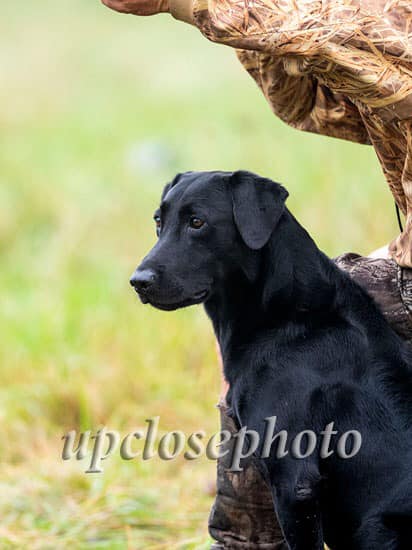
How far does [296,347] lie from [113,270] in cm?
444

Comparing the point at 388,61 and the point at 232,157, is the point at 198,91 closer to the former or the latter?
the point at 232,157

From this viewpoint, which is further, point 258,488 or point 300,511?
point 258,488

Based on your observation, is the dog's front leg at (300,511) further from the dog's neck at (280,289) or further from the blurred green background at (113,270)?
the blurred green background at (113,270)

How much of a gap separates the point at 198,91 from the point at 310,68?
32.1 ft

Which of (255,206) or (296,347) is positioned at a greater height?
(255,206)

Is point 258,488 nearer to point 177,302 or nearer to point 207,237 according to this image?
point 177,302

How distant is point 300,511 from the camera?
266cm

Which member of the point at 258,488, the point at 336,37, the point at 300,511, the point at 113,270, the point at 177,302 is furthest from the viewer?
the point at 113,270

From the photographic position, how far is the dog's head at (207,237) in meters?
2.76

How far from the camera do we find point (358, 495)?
8.79 ft

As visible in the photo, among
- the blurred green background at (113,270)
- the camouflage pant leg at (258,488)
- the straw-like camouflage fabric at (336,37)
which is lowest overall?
the blurred green background at (113,270)

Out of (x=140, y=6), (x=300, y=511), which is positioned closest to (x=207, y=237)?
(x=140, y=6)

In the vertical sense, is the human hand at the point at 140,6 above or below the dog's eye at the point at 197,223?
→ above

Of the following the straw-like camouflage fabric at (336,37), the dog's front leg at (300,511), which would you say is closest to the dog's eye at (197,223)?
the straw-like camouflage fabric at (336,37)
